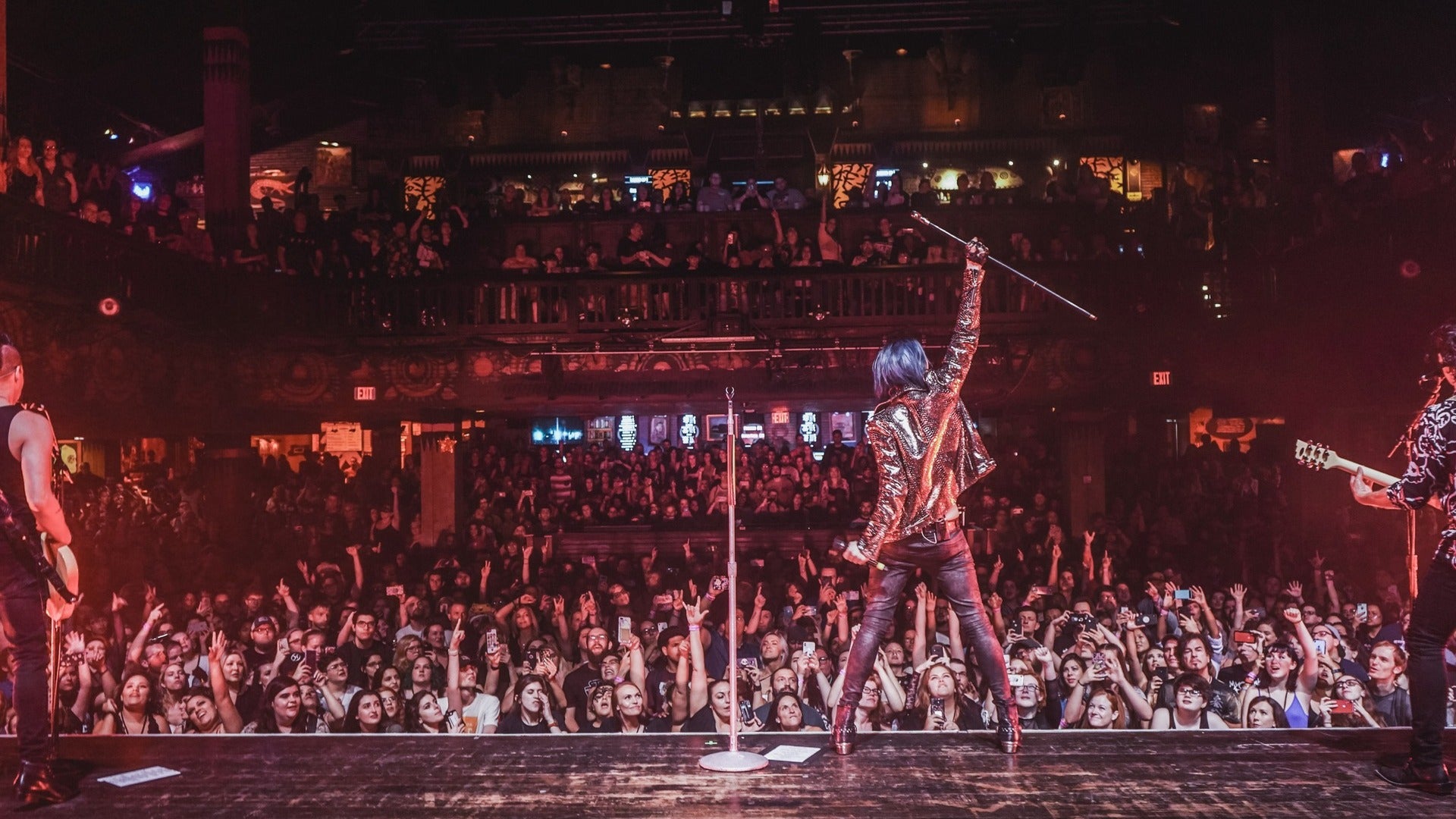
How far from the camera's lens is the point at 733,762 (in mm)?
4066

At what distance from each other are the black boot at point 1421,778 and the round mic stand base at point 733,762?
2.35m

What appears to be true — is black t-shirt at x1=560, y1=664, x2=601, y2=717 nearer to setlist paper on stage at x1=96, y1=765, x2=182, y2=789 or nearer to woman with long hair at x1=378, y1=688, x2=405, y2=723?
woman with long hair at x1=378, y1=688, x2=405, y2=723

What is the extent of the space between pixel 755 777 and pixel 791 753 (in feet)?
1.11

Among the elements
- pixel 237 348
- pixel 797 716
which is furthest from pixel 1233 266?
pixel 237 348

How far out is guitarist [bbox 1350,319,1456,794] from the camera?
3664mm

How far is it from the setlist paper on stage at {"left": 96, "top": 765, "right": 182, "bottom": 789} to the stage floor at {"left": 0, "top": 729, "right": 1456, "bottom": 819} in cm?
5

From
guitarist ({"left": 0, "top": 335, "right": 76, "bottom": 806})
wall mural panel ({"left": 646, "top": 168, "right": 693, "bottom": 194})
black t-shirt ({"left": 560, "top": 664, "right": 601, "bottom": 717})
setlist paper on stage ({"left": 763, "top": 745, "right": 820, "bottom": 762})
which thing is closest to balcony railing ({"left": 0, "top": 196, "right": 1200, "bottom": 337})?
black t-shirt ({"left": 560, "top": 664, "right": 601, "bottom": 717})

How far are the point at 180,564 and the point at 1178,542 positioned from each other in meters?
10.5

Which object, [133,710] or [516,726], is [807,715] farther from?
[133,710]

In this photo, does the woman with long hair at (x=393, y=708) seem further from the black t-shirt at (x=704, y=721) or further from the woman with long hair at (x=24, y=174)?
the woman with long hair at (x=24, y=174)

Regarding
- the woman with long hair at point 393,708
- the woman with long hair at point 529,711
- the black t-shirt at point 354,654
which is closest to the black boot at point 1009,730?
the woman with long hair at point 529,711

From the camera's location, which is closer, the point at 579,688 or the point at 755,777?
the point at 755,777

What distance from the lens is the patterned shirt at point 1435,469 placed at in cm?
365

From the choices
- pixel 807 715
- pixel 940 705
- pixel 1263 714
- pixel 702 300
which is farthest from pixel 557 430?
pixel 1263 714
